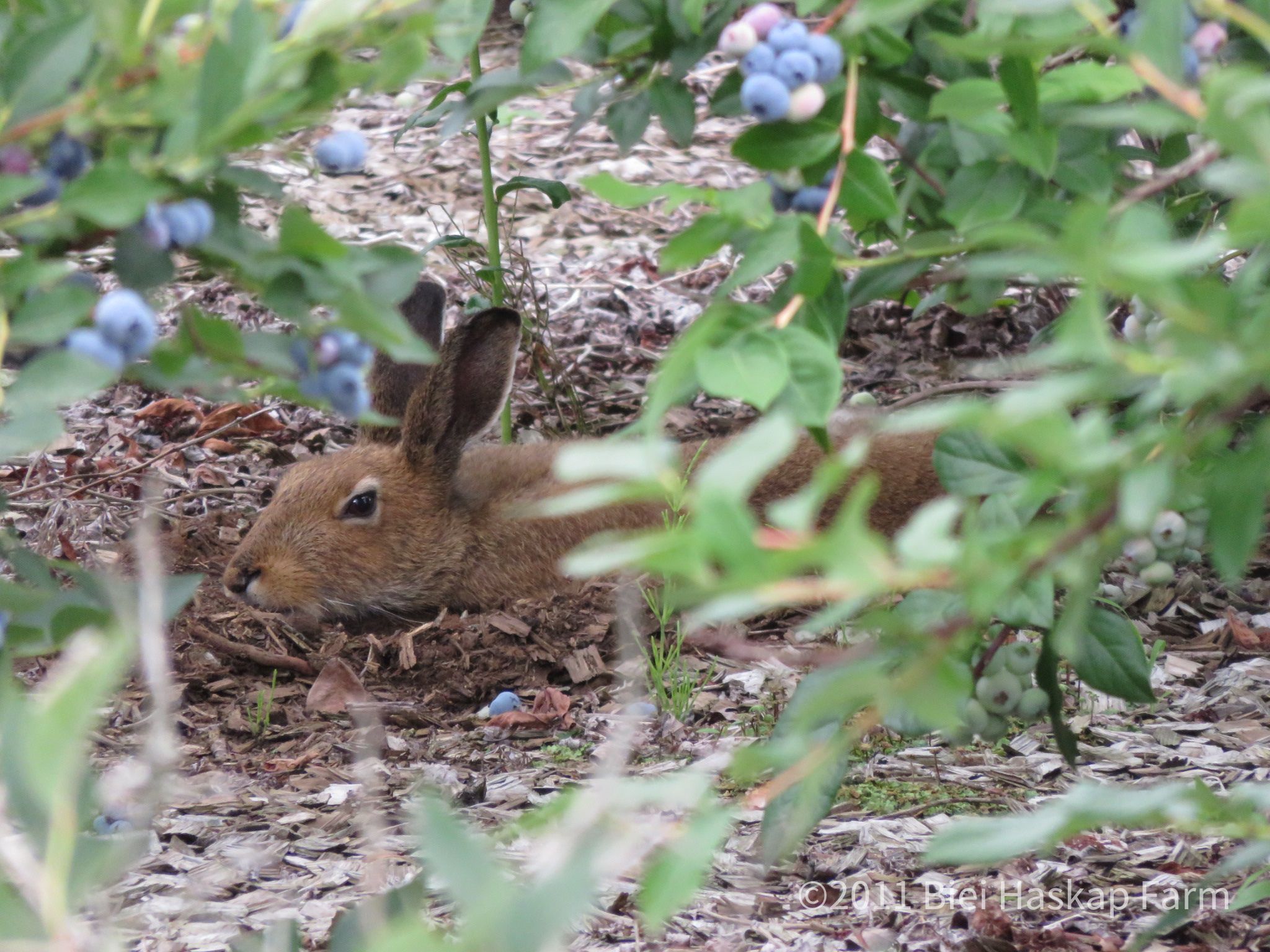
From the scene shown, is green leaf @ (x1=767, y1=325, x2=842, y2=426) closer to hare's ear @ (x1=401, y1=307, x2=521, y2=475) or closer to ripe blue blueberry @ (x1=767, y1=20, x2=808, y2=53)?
ripe blue blueberry @ (x1=767, y1=20, x2=808, y2=53)

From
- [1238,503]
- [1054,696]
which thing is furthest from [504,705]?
[1238,503]

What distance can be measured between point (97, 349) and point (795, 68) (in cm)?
104

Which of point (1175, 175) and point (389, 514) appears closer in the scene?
point (1175, 175)

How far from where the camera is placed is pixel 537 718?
13.9ft

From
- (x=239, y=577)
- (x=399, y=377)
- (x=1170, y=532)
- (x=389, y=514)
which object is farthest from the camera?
(x=399, y=377)

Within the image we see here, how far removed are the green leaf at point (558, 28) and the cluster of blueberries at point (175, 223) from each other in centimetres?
68

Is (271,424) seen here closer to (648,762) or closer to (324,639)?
(324,639)

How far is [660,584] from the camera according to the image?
16.7 ft

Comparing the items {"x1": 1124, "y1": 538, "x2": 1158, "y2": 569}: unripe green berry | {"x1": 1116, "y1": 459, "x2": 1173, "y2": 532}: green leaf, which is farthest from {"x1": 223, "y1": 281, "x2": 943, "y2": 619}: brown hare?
{"x1": 1116, "y1": 459, "x2": 1173, "y2": 532}: green leaf

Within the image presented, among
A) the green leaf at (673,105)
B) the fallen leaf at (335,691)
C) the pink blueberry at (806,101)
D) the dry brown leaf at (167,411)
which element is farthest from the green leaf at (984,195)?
the dry brown leaf at (167,411)

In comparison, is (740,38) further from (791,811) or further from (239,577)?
(239,577)

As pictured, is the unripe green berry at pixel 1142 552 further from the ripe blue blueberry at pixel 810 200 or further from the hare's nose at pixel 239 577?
the hare's nose at pixel 239 577

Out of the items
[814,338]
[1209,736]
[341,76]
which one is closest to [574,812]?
[814,338]

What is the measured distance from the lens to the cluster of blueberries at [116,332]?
5.56 ft
